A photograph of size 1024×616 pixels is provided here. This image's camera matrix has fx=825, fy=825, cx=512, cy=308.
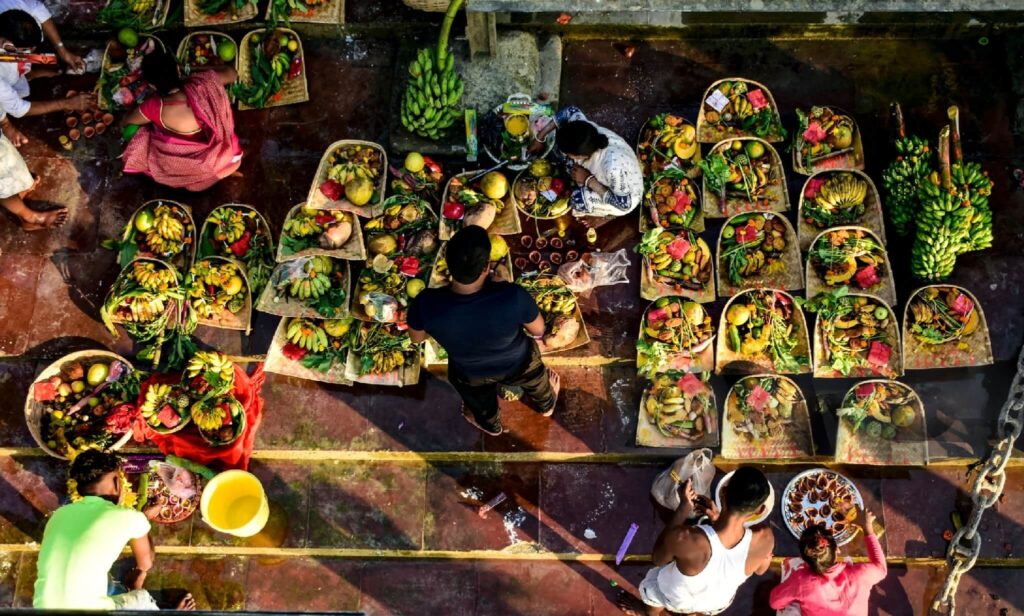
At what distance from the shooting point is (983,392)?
4.89m

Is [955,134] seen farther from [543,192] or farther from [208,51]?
[208,51]

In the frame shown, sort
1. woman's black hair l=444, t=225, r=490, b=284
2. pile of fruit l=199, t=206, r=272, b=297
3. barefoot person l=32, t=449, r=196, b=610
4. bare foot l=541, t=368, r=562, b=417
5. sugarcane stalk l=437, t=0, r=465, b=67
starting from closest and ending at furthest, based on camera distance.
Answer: woman's black hair l=444, t=225, r=490, b=284, barefoot person l=32, t=449, r=196, b=610, sugarcane stalk l=437, t=0, r=465, b=67, bare foot l=541, t=368, r=562, b=417, pile of fruit l=199, t=206, r=272, b=297

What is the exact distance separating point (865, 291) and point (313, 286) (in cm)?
328

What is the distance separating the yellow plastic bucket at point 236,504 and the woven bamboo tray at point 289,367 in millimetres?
644

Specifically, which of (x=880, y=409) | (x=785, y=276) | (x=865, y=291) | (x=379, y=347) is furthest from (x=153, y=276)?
(x=880, y=409)

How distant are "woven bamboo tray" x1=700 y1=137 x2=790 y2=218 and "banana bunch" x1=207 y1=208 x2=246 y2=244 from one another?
9.45ft

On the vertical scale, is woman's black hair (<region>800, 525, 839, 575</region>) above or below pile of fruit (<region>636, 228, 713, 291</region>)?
below

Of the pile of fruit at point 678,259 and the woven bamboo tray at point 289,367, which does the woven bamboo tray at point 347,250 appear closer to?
the woven bamboo tray at point 289,367

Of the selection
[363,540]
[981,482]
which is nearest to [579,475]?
[363,540]

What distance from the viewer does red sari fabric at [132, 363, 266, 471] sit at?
4.81 meters

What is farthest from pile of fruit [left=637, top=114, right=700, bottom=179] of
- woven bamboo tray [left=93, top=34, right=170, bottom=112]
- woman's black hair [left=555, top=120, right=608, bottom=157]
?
woven bamboo tray [left=93, top=34, right=170, bottom=112]

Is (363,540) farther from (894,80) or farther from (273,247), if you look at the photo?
(894,80)

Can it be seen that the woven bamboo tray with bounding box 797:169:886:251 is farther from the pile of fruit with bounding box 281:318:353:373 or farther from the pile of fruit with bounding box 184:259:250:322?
the pile of fruit with bounding box 184:259:250:322

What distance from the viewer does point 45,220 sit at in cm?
540
